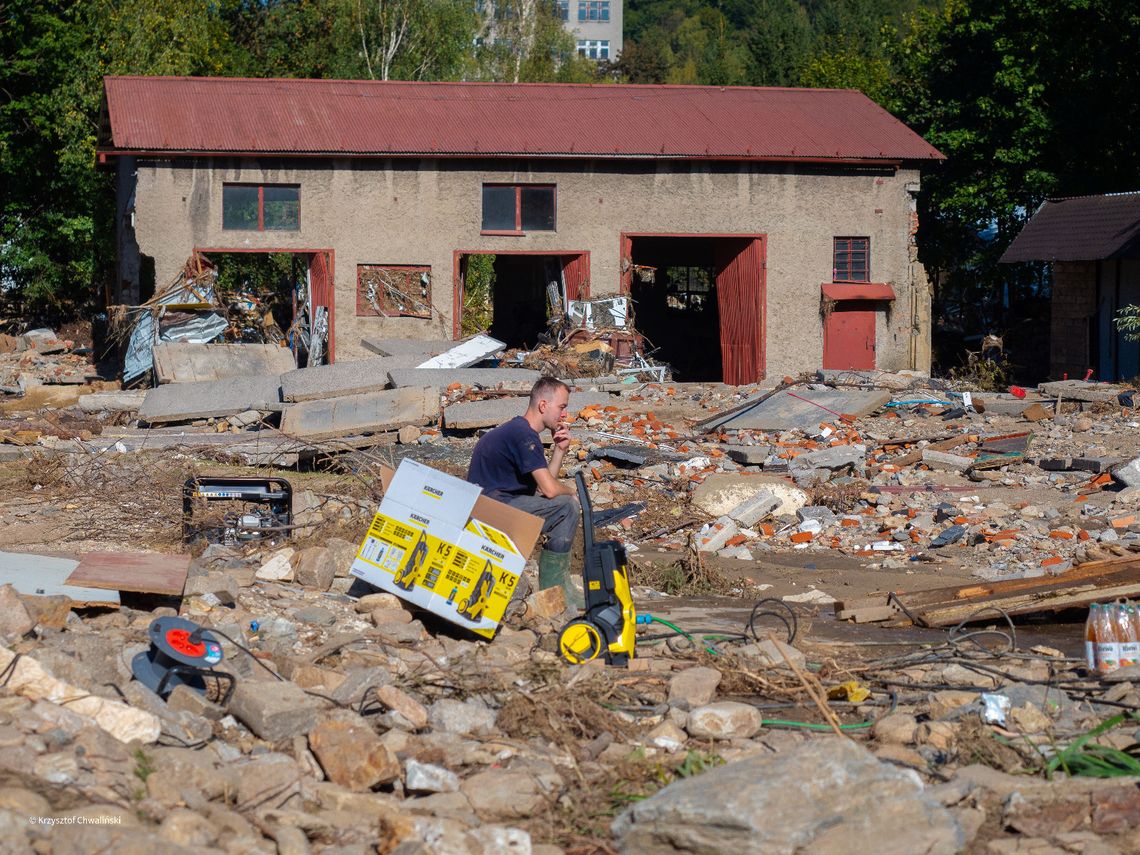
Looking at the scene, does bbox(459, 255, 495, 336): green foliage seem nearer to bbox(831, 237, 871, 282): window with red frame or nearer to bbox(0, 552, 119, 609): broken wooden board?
bbox(831, 237, 871, 282): window with red frame

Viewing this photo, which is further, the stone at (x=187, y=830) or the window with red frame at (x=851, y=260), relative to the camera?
the window with red frame at (x=851, y=260)

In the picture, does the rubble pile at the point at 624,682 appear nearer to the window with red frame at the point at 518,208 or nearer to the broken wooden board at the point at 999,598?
the broken wooden board at the point at 999,598

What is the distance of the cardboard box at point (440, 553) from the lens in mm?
7488

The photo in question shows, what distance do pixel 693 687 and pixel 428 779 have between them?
1772 mm

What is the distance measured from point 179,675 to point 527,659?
6.25 ft

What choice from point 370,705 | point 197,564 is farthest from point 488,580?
point 197,564

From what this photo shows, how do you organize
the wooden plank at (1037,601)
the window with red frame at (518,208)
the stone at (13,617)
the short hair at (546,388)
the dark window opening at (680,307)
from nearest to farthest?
1. the stone at (13,617)
2. the short hair at (546,388)
3. the wooden plank at (1037,601)
4. the window with red frame at (518,208)
5. the dark window opening at (680,307)

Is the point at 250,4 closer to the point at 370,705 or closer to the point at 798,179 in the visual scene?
the point at 798,179

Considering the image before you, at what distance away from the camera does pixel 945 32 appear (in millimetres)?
31406

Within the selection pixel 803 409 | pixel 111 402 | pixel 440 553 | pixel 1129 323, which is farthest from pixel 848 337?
pixel 440 553

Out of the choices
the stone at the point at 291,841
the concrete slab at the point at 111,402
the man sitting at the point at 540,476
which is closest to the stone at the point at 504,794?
the stone at the point at 291,841

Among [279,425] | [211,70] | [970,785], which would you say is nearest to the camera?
[970,785]

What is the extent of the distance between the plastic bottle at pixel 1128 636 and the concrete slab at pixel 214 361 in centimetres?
1563

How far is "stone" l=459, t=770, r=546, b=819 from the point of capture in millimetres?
5336
